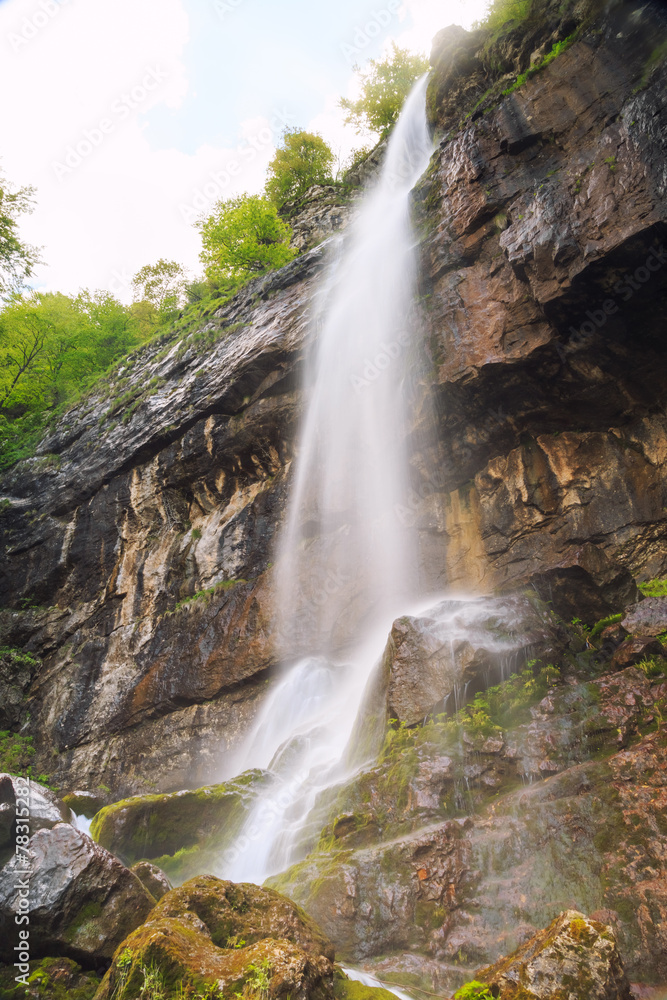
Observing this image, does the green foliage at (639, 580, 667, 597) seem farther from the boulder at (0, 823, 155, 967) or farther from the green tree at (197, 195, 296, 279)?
the green tree at (197, 195, 296, 279)

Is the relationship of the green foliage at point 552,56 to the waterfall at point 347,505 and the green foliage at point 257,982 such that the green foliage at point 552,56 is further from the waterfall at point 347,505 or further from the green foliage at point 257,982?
the green foliage at point 257,982

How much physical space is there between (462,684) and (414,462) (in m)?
6.39

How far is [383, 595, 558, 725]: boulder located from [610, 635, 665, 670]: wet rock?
2.87 ft

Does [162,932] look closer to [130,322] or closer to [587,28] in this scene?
[587,28]

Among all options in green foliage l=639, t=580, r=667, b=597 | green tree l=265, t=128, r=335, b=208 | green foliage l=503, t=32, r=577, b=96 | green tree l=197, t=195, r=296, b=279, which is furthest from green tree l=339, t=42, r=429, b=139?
green foliage l=639, t=580, r=667, b=597

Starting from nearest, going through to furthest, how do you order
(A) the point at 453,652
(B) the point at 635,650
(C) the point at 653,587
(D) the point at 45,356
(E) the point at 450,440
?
1. (B) the point at 635,650
2. (A) the point at 453,652
3. (C) the point at 653,587
4. (E) the point at 450,440
5. (D) the point at 45,356

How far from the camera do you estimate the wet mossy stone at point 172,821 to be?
7934 mm

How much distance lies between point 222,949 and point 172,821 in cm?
524

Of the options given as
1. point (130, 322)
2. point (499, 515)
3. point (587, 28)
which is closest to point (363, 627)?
point (499, 515)

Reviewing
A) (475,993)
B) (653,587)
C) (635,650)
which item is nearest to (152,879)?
(475,993)

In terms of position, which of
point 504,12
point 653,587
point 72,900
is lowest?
point 653,587

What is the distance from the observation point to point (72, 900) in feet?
14.2

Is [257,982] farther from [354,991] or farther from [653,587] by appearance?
[653,587]

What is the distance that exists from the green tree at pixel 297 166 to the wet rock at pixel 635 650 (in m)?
26.9
